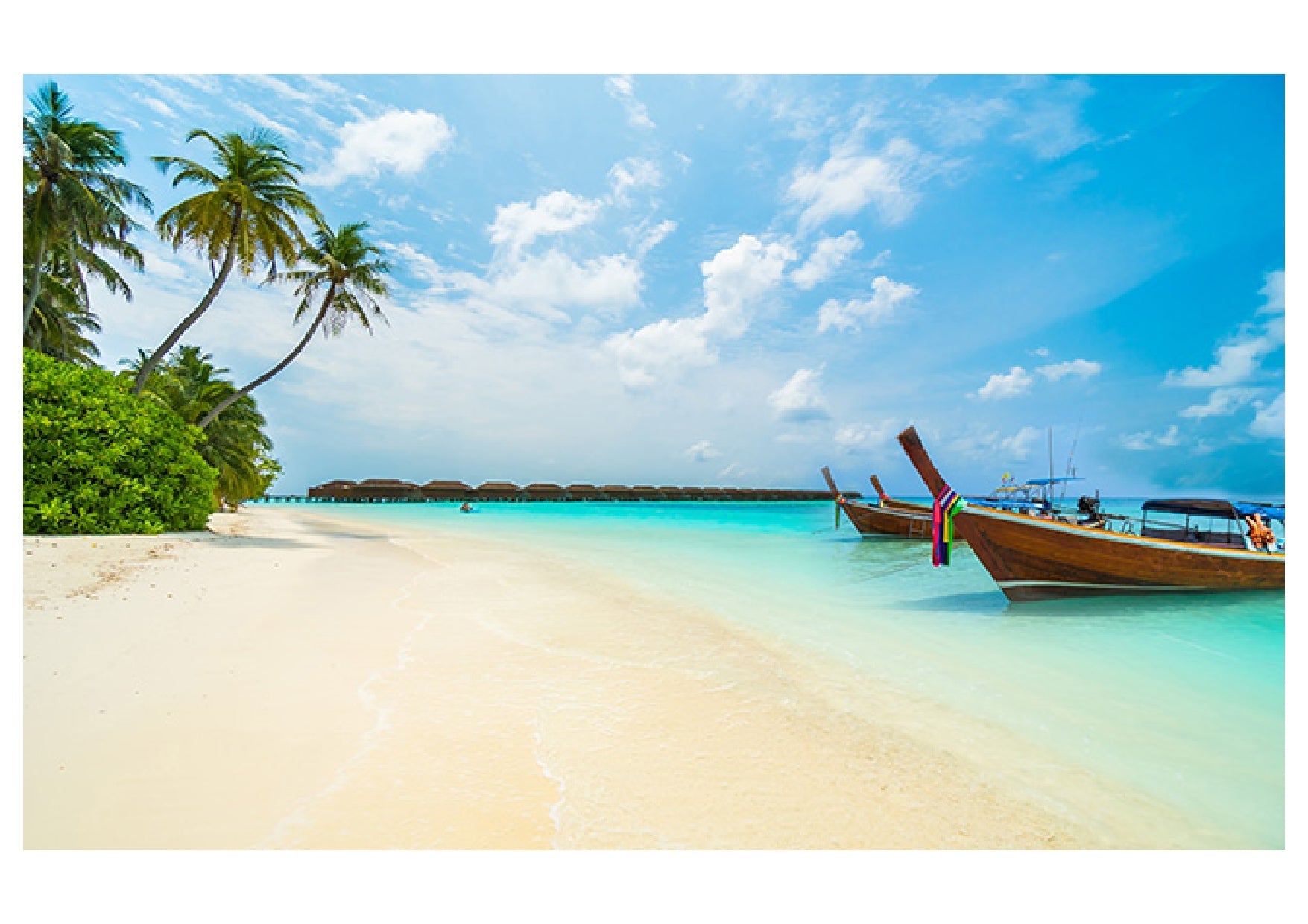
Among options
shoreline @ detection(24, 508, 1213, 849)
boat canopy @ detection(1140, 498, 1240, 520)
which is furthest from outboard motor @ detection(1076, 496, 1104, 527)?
shoreline @ detection(24, 508, 1213, 849)

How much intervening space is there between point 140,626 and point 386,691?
270cm

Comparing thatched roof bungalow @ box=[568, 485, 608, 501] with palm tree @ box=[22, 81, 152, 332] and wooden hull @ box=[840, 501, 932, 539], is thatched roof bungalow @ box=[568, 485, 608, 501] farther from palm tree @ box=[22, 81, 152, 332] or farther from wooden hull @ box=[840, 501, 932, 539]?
palm tree @ box=[22, 81, 152, 332]

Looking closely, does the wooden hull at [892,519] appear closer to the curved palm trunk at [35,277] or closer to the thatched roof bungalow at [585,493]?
the curved palm trunk at [35,277]

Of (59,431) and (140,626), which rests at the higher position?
(59,431)

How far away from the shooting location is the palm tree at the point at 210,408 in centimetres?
1908

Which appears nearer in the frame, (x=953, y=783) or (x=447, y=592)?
(x=953, y=783)

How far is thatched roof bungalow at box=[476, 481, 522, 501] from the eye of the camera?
7238 cm

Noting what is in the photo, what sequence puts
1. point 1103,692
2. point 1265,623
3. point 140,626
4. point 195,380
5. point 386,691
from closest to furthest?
point 386,691 → point 140,626 → point 1103,692 → point 1265,623 → point 195,380

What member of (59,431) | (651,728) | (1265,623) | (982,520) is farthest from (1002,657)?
(59,431)

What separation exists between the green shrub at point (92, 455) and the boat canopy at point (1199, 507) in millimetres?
20732

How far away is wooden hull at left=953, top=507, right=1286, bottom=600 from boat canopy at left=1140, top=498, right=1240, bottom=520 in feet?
3.32

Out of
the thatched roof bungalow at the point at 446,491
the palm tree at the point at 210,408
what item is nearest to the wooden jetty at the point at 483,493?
the thatched roof bungalow at the point at 446,491

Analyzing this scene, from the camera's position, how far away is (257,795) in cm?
254

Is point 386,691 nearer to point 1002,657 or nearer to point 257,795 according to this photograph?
point 257,795
